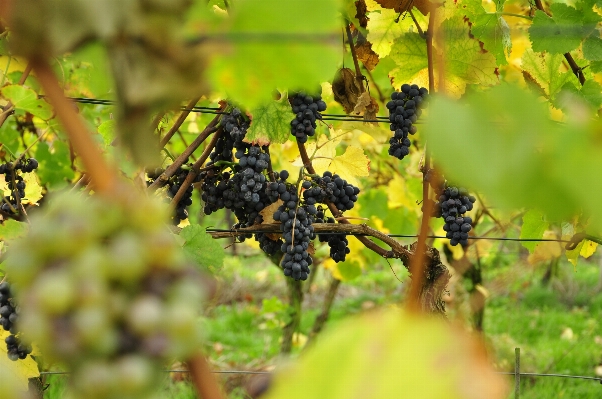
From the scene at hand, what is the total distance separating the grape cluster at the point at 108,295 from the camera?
0.23 meters

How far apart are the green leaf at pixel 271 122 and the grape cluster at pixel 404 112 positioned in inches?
8.9

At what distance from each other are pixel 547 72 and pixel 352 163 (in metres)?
0.51

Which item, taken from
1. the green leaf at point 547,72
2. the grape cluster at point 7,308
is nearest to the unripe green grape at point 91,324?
the grape cluster at point 7,308

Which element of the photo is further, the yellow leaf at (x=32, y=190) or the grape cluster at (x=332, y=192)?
the yellow leaf at (x=32, y=190)

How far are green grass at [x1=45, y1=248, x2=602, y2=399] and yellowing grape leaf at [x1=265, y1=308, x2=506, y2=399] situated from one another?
240cm

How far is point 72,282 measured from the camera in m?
0.23

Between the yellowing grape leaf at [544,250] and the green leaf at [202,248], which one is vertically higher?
the yellowing grape leaf at [544,250]

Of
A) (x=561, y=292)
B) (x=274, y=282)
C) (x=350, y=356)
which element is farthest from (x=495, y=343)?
(x=350, y=356)

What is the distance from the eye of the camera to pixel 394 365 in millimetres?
231

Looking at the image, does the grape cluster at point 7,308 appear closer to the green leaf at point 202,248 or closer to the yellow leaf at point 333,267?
the green leaf at point 202,248

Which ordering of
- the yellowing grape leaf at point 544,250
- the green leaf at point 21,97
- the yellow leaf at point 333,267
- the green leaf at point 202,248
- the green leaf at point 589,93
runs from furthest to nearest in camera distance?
the yellow leaf at point 333,267, the yellowing grape leaf at point 544,250, the green leaf at point 589,93, the green leaf at point 21,97, the green leaf at point 202,248

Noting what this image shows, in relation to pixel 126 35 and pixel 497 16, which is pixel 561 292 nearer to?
pixel 497 16

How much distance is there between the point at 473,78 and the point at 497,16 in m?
0.14

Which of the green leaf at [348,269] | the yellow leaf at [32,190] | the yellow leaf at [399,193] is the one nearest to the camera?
the yellow leaf at [32,190]
